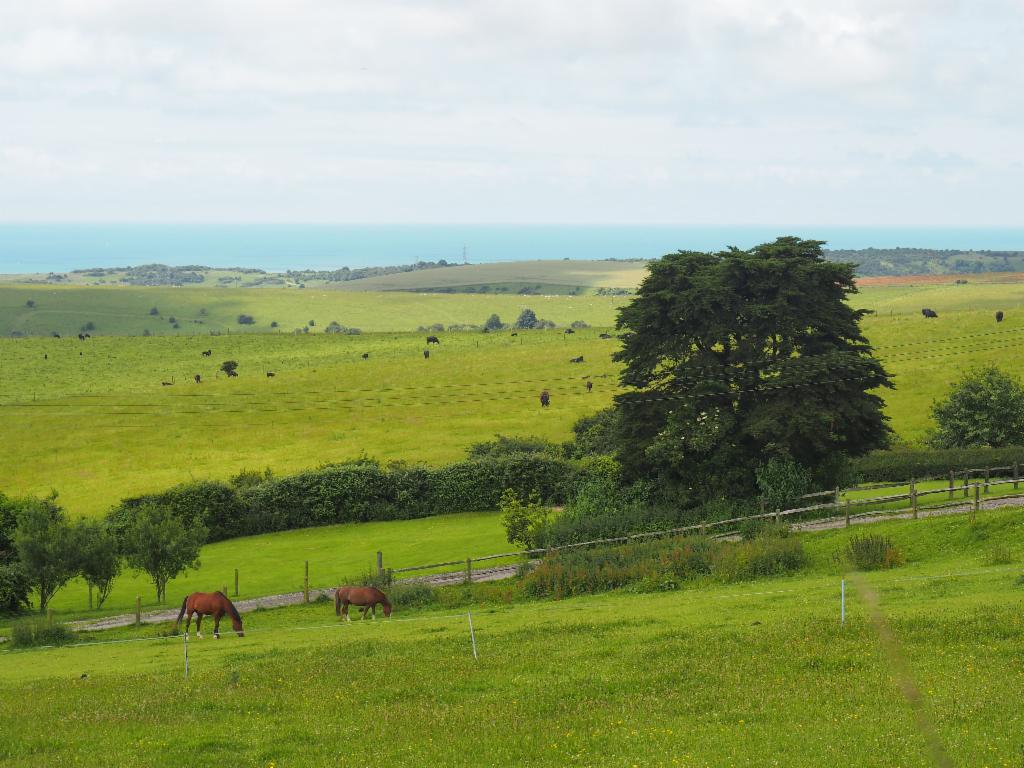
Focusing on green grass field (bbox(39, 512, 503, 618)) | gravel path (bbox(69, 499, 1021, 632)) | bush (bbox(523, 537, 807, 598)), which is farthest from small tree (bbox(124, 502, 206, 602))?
bush (bbox(523, 537, 807, 598))

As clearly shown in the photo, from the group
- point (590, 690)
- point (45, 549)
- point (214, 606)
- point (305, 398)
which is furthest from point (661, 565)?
point (305, 398)

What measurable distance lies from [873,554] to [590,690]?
55.0ft

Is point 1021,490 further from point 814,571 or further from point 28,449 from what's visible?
point 28,449

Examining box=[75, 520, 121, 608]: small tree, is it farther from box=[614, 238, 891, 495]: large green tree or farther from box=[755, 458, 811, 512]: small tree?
box=[755, 458, 811, 512]: small tree

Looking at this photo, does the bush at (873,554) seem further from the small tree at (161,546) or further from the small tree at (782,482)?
the small tree at (161,546)

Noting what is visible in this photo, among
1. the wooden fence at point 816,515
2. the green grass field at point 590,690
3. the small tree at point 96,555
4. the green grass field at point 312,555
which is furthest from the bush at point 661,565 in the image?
the small tree at point 96,555

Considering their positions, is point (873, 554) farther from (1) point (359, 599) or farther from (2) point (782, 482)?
(1) point (359, 599)

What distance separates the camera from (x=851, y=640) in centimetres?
2127

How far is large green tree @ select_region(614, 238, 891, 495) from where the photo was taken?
164ft

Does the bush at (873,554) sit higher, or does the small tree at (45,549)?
the bush at (873,554)

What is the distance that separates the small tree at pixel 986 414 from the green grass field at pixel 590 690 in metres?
33.5

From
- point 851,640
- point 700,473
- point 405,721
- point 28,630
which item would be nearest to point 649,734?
point 405,721

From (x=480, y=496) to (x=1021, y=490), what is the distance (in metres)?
29.7

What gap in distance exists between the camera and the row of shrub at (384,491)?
2437 inches
